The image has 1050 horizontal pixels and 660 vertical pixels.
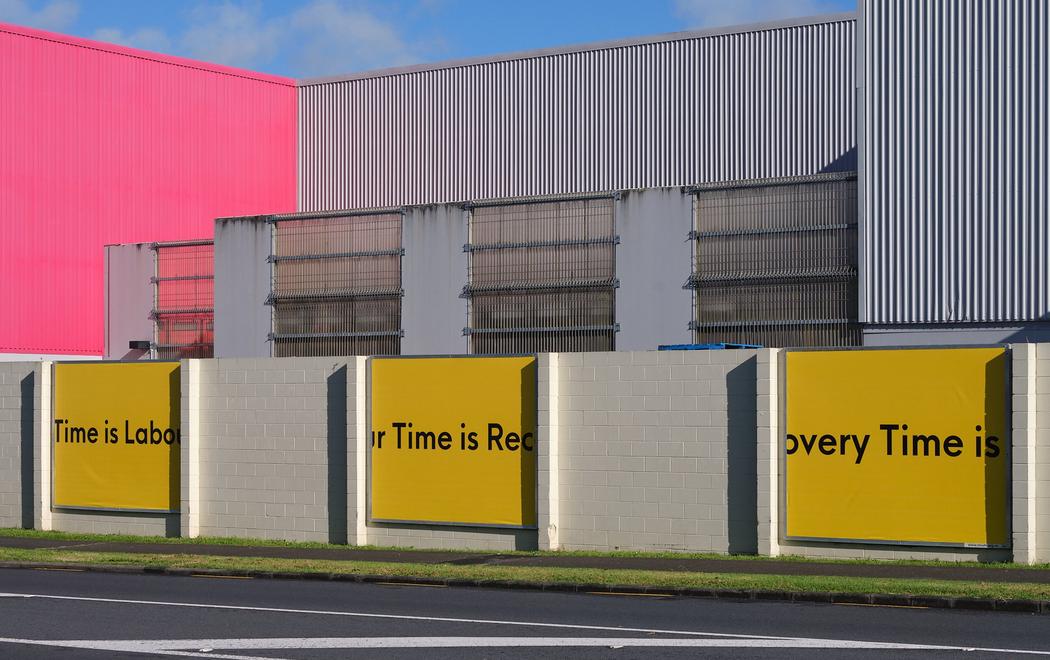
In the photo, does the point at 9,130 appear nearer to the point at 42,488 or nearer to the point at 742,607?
the point at 42,488

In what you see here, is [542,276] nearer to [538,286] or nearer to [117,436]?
[538,286]

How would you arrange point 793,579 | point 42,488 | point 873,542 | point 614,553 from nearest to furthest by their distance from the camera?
point 793,579 → point 873,542 → point 614,553 → point 42,488

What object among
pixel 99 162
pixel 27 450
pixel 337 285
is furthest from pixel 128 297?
pixel 27 450

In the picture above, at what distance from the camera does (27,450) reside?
1023 inches

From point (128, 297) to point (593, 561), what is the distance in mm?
23649

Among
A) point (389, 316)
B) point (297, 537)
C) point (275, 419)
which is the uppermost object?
point (389, 316)

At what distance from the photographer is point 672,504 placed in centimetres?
2030

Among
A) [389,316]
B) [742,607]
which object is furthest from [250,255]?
[742,607]

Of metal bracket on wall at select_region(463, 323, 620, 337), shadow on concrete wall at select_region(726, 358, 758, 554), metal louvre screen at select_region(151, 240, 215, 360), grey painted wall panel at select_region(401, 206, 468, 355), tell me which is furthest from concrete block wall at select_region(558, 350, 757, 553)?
metal louvre screen at select_region(151, 240, 215, 360)

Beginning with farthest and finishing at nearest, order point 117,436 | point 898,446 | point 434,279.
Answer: point 434,279
point 117,436
point 898,446

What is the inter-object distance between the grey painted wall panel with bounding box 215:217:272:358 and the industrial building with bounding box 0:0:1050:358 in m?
0.07

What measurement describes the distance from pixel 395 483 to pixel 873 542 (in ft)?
24.2

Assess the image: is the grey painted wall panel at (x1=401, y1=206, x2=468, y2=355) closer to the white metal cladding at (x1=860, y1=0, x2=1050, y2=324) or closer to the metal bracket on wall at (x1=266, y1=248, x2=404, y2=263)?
the metal bracket on wall at (x1=266, y1=248, x2=404, y2=263)

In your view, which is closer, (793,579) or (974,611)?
(974,611)
